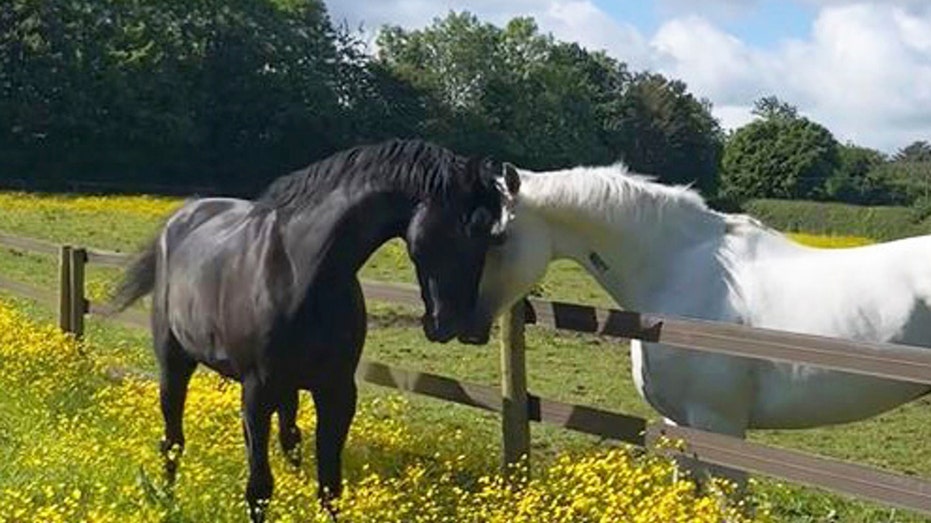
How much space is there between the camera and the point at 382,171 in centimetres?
509

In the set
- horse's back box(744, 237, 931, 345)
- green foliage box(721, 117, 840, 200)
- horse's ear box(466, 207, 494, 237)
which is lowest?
horse's back box(744, 237, 931, 345)

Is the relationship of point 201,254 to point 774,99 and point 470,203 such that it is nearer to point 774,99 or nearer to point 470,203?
point 470,203

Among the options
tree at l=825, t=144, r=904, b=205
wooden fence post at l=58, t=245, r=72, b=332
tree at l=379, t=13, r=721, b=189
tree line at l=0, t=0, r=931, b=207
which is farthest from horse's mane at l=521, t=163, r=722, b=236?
tree at l=825, t=144, r=904, b=205

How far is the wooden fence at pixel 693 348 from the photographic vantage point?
4.21 meters

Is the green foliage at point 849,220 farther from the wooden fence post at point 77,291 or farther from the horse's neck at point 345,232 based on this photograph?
the horse's neck at point 345,232

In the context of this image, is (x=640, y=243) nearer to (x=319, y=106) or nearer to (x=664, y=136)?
(x=319, y=106)

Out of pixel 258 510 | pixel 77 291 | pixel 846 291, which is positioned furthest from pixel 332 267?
pixel 77 291

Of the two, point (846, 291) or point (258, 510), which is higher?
point (846, 291)

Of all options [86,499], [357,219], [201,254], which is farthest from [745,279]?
[86,499]

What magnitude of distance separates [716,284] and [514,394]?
1.25 metres

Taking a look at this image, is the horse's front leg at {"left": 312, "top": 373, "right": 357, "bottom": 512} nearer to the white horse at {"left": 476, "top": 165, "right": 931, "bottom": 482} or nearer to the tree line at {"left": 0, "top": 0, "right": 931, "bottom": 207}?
the white horse at {"left": 476, "top": 165, "right": 931, "bottom": 482}

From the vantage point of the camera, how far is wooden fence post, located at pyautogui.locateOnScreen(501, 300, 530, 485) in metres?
5.98

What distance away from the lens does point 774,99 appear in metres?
101

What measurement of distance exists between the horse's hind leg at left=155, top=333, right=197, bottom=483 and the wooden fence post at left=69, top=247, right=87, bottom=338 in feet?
12.2
